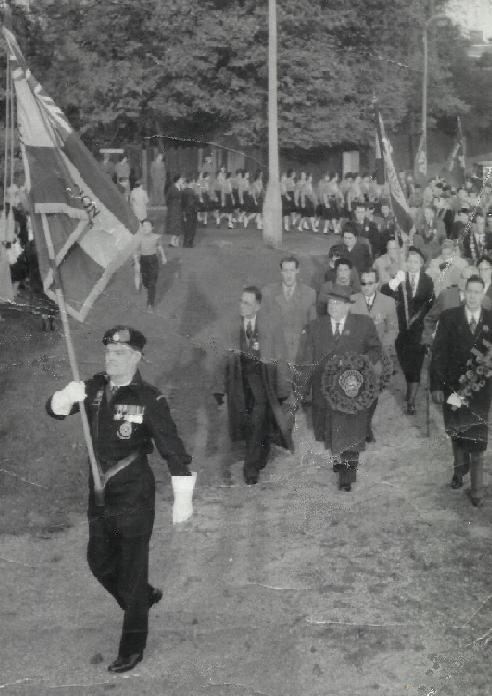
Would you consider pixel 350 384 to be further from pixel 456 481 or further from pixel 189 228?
pixel 189 228

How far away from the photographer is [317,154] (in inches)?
1569

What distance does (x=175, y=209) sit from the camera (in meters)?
27.0

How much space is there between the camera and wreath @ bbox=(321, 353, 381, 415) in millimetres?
9125

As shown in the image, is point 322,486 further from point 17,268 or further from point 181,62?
point 181,62

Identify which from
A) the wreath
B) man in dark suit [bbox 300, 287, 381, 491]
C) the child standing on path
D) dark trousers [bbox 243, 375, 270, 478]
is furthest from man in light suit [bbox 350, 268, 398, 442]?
the child standing on path

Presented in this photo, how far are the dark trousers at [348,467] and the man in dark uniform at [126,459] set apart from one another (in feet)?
10.8

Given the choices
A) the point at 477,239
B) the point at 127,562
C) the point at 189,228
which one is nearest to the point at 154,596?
the point at 127,562

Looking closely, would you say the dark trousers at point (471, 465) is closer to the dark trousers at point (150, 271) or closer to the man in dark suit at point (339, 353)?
the man in dark suit at point (339, 353)

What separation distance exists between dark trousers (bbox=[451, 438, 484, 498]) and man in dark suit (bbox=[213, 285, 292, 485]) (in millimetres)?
1629

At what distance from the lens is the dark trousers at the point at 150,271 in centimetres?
1753

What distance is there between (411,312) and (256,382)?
263 cm

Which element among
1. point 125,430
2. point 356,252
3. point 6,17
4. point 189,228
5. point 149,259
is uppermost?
point 6,17

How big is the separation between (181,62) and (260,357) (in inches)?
958

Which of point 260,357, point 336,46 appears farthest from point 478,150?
point 260,357
